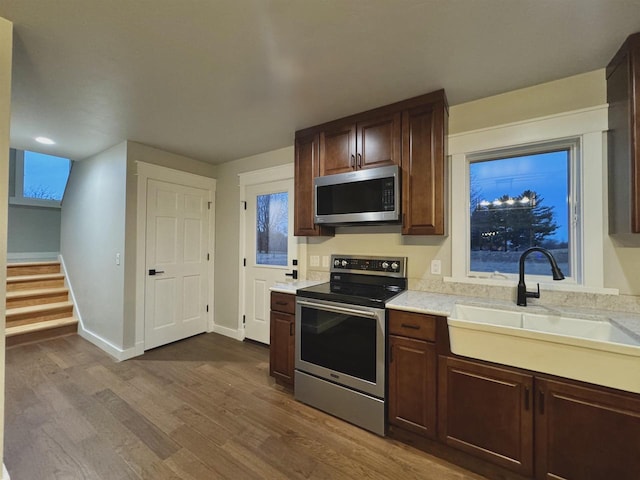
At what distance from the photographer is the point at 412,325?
1.74m

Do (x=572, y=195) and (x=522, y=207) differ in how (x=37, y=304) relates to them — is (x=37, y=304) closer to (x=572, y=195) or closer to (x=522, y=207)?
(x=522, y=207)

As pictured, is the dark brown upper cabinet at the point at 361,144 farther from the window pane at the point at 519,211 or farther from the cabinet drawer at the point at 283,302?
the cabinet drawer at the point at 283,302

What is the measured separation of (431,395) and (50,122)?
153 inches

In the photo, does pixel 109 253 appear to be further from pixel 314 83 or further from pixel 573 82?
pixel 573 82

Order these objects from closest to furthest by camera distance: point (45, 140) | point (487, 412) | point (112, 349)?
point (487, 412) < point (45, 140) < point (112, 349)

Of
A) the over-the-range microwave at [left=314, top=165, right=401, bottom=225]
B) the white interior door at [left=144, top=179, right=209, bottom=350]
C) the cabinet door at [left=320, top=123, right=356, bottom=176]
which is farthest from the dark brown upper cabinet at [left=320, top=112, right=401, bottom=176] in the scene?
the white interior door at [left=144, top=179, right=209, bottom=350]

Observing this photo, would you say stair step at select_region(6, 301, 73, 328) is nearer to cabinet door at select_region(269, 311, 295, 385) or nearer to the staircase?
the staircase

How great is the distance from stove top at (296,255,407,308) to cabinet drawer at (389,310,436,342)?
13cm

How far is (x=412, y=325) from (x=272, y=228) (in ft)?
7.01

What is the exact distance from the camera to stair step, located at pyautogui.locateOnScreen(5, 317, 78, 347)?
10.9ft

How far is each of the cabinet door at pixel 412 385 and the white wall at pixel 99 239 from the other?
2896 millimetres

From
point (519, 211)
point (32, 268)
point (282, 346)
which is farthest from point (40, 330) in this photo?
point (519, 211)

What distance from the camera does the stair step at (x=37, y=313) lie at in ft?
11.4

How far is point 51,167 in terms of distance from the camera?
479 centimetres
